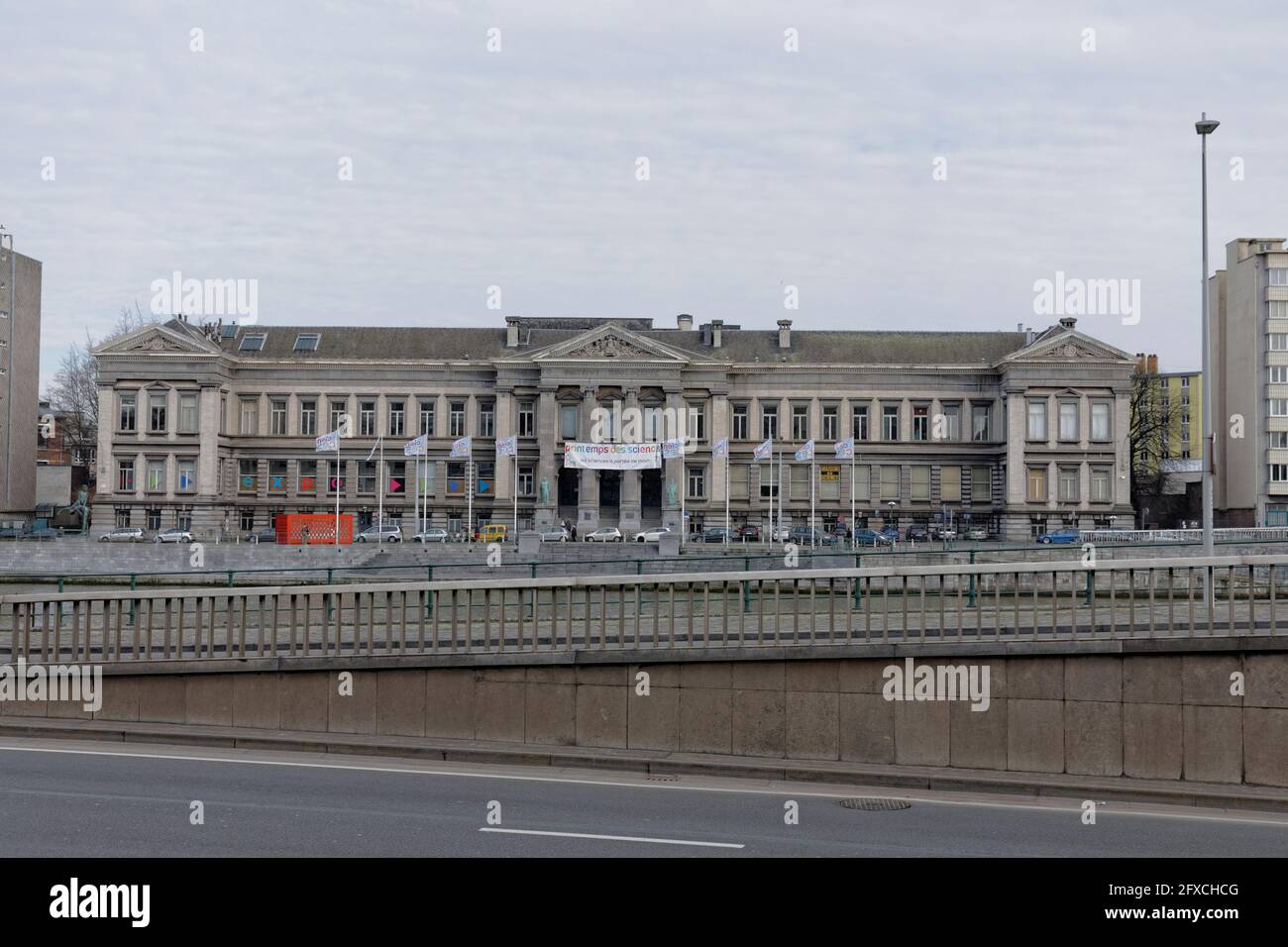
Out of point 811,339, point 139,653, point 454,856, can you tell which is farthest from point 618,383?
point 454,856

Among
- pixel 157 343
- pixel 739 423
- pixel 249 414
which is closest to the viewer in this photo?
pixel 157 343

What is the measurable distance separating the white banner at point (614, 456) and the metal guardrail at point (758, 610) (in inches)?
2370

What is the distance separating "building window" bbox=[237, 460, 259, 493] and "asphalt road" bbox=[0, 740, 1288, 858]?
8155 cm

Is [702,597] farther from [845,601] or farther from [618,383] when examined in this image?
[618,383]

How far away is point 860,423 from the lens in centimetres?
9144

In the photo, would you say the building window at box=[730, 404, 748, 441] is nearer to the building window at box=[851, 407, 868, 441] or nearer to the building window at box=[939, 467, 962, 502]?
the building window at box=[851, 407, 868, 441]

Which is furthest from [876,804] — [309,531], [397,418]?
[397,418]

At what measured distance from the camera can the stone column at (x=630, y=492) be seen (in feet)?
285

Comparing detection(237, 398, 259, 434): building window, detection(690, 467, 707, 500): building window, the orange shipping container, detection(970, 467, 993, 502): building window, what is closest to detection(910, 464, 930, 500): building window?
detection(970, 467, 993, 502): building window

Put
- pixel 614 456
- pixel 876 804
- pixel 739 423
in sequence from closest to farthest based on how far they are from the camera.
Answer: pixel 876 804
pixel 614 456
pixel 739 423

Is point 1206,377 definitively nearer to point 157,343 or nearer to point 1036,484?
point 1036,484

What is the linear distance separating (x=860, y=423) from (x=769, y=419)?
260 inches

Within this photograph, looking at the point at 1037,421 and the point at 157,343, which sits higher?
the point at 157,343

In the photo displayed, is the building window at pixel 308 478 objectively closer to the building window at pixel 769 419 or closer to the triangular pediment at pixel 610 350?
the triangular pediment at pixel 610 350
